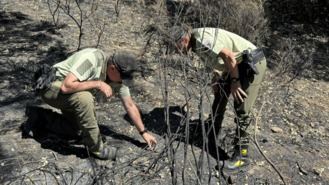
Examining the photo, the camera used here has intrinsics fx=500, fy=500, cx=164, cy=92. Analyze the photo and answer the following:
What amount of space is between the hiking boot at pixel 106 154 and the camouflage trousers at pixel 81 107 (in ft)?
0.20

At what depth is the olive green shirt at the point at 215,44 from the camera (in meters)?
3.83

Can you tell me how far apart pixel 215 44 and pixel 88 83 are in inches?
40.0

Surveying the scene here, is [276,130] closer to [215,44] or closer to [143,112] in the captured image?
[143,112]

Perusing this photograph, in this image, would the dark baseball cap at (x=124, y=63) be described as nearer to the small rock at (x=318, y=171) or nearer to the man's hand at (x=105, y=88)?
the man's hand at (x=105, y=88)

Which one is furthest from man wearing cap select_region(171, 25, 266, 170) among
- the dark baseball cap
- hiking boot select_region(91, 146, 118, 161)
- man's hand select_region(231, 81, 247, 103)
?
hiking boot select_region(91, 146, 118, 161)

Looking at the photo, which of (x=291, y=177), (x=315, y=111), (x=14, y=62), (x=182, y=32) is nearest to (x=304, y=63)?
(x=315, y=111)

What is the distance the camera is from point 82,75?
3.73 metres

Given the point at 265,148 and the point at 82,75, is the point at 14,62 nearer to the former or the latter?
the point at 82,75

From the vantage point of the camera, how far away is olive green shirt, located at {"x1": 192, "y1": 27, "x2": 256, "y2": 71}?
151 inches

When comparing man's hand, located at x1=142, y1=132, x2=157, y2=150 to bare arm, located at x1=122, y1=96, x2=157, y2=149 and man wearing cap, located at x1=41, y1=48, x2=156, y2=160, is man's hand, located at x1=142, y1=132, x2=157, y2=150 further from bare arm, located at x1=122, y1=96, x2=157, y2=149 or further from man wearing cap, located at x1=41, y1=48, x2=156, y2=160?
man wearing cap, located at x1=41, y1=48, x2=156, y2=160

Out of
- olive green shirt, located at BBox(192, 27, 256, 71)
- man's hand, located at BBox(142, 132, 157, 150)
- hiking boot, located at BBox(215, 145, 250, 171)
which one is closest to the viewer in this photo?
olive green shirt, located at BBox(192, 27, 256, 71)

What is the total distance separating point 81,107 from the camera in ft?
12.5

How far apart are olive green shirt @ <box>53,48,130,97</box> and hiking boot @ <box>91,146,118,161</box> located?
1.77 ft

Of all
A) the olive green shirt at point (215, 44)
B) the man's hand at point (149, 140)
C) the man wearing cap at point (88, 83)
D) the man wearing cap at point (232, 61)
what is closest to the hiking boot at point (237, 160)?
the man wearing cap at point (232, 61)
